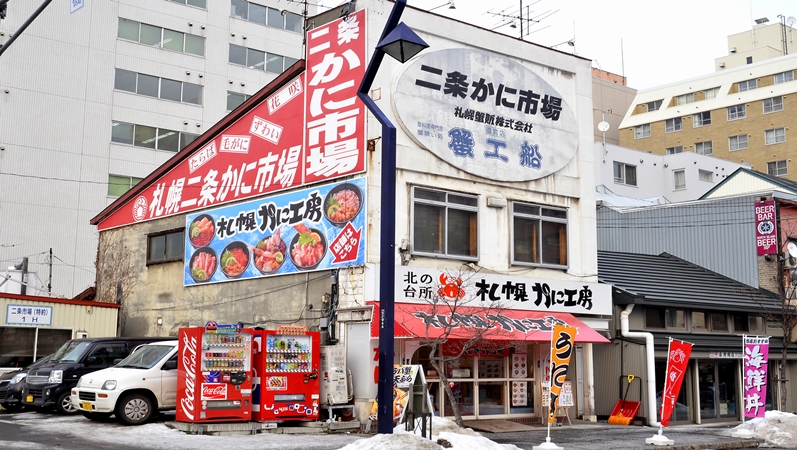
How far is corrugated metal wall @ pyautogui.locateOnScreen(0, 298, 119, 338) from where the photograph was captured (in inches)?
985

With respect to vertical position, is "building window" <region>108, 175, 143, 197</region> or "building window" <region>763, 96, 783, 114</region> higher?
"building window" <region>763, 96, 783, 114</region>

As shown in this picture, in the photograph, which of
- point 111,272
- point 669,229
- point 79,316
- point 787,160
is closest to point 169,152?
point 111,272

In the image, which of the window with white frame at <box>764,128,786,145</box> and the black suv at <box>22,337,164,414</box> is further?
the window with white frame at <box>764,128,786,145</box>

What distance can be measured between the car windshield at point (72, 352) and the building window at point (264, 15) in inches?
1324

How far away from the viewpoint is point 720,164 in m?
56.6

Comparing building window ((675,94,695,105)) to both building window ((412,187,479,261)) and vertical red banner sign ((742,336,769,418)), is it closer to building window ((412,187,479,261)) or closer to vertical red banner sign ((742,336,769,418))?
vertical red banner sign ((742,336,769,418))

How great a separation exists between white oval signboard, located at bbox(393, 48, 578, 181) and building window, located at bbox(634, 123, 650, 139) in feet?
153

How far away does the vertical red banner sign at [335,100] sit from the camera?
1995 centimetres

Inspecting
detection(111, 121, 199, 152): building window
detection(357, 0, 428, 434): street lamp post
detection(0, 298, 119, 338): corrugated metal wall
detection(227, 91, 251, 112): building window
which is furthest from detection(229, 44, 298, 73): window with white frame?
detection(357, 0, 428, 434): street lamp post

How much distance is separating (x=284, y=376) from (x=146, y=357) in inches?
122

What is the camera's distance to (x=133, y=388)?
17.4 meters

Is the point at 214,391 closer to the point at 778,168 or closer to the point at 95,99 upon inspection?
the point at 95,99

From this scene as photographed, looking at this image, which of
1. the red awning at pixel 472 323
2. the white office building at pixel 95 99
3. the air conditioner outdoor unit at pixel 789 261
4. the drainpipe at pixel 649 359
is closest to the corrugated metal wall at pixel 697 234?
the air conditioner outdoor unit at pixel 789 261

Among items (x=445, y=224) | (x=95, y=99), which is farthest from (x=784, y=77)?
(x=445, y=224)
